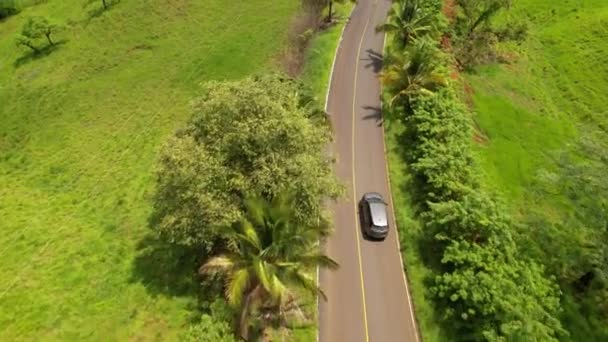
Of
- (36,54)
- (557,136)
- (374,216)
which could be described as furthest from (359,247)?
(36,54)

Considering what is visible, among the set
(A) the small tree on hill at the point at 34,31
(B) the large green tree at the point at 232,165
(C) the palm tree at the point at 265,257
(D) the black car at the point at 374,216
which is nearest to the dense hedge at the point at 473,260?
(D) the black car at the point at 374,216

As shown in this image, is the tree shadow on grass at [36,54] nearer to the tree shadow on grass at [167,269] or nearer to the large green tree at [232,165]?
the tree shadow on grass at [167,269]

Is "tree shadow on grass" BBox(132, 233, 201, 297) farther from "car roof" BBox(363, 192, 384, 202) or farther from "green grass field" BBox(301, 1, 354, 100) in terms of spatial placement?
"green grass field" BBox(301, 1, 354, 100)

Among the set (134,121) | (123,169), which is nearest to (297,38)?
(134,121)

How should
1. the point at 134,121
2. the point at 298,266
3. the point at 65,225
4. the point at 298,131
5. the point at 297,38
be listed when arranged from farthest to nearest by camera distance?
the point at 297,38 → the point at 134,121 → the point at 65,225 → the point at 298,131 → the point at 298,266

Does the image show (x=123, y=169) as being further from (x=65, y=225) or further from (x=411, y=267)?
(x=411, y=267)

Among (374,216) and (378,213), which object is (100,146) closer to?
(374,216)
